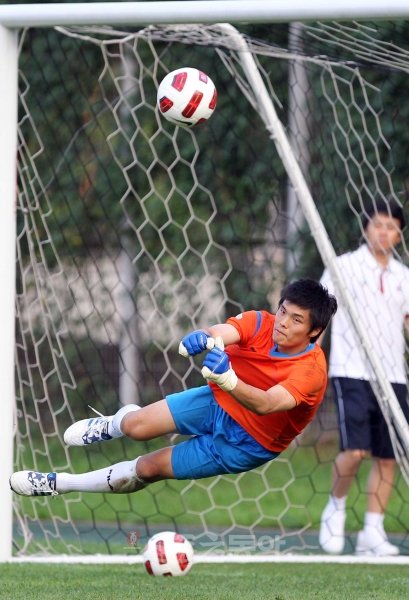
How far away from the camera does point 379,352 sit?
6973 millimetres

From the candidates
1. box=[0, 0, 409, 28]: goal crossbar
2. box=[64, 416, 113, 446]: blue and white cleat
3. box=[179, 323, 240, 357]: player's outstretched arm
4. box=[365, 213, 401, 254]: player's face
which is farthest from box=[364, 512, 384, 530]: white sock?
box=[0, 0, 409, 28]: goal crossbar

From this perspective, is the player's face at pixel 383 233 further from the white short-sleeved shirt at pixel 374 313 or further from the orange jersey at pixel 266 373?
the orange jersey at pixel 266 373

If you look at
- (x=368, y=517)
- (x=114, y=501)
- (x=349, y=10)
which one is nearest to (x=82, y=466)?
(x=114, y=501)

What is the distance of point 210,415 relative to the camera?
526 centimetres

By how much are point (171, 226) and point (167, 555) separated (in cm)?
500

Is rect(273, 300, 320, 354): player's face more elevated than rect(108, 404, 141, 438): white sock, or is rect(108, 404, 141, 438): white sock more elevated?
rect(273, 300, 320, 354): player's face

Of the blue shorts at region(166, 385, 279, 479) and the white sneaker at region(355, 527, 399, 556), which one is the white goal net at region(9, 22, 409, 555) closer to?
the white sneaker at region(355, 527, 399, 556)

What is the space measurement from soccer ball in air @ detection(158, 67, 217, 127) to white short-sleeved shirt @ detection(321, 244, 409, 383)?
204cm

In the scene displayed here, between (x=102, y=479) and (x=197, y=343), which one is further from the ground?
(x=197, y=343)

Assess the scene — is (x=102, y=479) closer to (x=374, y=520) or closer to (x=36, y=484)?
(x=36, y=484)

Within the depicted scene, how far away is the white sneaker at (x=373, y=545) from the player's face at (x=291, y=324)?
2154mm

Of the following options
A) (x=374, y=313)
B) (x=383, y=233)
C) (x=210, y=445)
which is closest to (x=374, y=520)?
(x=374, y=313)

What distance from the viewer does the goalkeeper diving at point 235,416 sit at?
16.4ft

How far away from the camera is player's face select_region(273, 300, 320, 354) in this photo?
498cm
